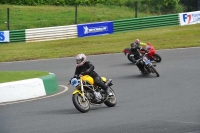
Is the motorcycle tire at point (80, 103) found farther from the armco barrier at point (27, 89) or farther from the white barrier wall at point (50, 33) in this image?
the white barrier wall at point (50, 33)

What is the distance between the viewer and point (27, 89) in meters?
16.0

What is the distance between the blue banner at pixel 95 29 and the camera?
3638 centimetres

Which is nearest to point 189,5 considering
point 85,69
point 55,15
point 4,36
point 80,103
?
point 55,15

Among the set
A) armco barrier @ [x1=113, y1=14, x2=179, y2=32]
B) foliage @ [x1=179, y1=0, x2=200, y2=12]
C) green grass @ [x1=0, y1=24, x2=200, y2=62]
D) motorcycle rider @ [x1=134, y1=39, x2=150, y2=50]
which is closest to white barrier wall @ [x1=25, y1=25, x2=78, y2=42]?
green grass @ [x1=0, y1=24, x2=200, y2=62]

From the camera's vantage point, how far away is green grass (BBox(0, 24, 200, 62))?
29.7 meters

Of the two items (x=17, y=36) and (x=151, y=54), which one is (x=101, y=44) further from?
(x=151, y=54)

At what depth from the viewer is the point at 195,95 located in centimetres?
1552

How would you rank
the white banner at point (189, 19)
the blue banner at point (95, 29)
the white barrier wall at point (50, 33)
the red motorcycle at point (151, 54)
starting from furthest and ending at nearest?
the white banner at point (189, 19) → the blue banner at point (95, 29) → the white barrier wall at point (50, 33) → the red motorcycle at point (151, 54)

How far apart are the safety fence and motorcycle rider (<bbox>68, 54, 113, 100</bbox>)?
21.4 m

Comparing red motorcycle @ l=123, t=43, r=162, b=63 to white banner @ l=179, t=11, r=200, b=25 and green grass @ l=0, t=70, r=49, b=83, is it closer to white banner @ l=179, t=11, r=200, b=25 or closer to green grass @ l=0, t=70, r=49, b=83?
green grass @ l=0, t=70, r=49, b=83

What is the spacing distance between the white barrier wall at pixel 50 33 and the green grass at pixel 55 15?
4.37 meters

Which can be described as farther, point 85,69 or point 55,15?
point 55,15

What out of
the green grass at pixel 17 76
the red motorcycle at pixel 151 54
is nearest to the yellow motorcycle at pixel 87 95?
the green grass at pixel 17 76

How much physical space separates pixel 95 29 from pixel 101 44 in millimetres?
3722
